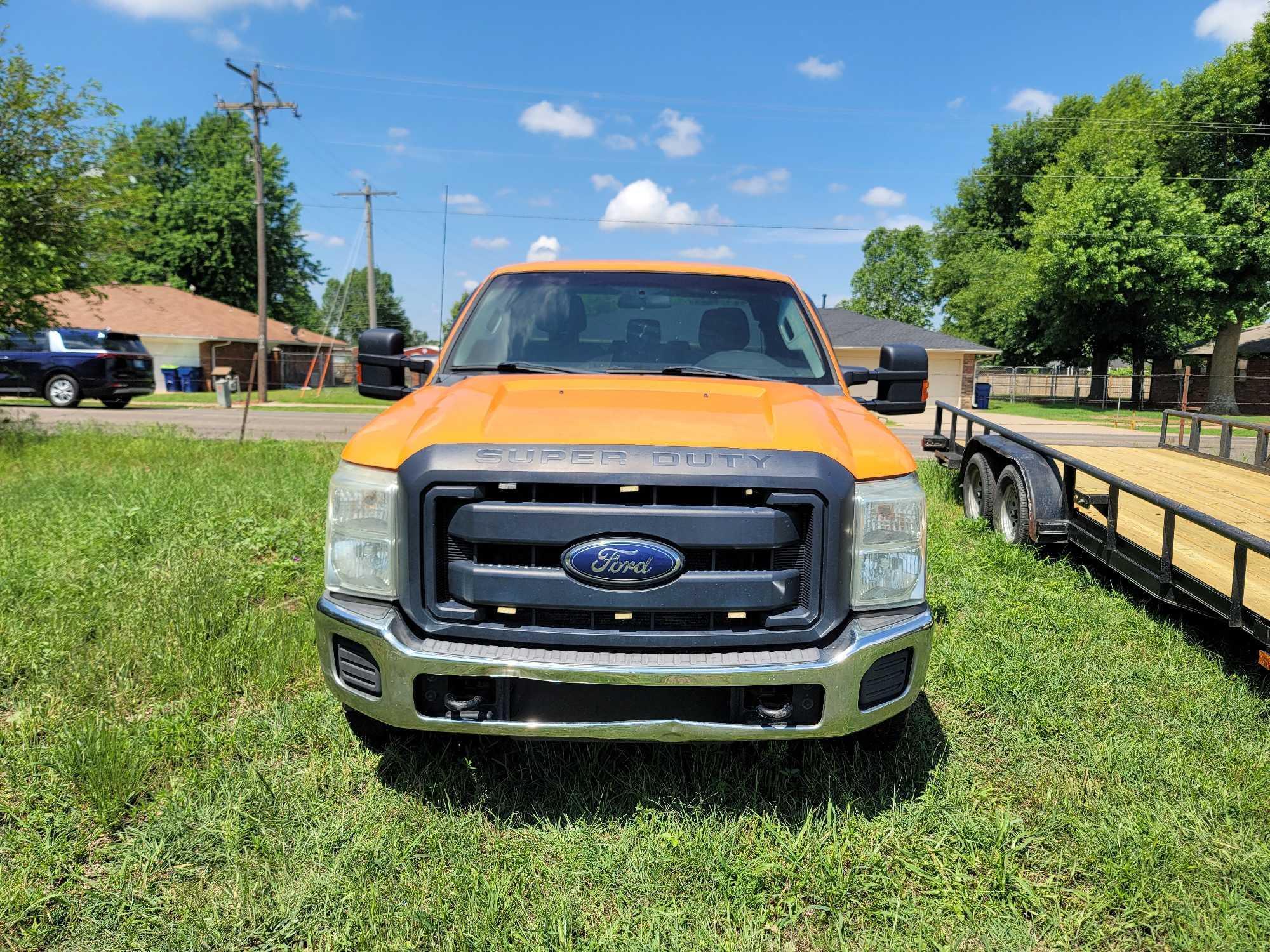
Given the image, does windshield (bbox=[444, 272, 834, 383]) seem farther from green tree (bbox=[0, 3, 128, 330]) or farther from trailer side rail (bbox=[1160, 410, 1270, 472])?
green tree (bbox=[0, 3, 128, 330])

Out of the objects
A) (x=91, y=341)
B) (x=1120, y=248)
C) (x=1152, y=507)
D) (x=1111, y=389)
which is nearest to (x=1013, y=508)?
(x=1152, y=507)

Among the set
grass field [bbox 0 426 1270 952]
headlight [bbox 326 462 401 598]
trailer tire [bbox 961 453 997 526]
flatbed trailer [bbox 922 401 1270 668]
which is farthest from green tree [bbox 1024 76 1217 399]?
headlight [bbox 326 462 401 598]

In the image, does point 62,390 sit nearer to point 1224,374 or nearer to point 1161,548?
point 1161,548

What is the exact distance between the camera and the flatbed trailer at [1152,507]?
11.5ft

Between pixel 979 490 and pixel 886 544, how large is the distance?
481 centimetres

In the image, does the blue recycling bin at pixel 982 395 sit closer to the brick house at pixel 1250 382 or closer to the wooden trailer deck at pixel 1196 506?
the brick house at pixel 1250 382

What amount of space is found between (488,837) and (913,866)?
1.35 metres

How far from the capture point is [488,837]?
2668 millimetres

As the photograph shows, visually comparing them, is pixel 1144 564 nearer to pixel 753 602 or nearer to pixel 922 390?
pixel 922 390

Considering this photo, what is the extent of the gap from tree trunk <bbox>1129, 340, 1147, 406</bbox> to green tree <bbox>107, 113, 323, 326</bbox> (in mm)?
43911

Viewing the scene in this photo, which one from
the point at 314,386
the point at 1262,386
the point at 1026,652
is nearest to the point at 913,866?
the point at 1026,652

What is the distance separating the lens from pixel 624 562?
239 cm

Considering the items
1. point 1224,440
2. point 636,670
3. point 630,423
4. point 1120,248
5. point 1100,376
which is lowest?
point 636,670

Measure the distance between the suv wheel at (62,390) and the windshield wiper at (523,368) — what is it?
72.1 ft
